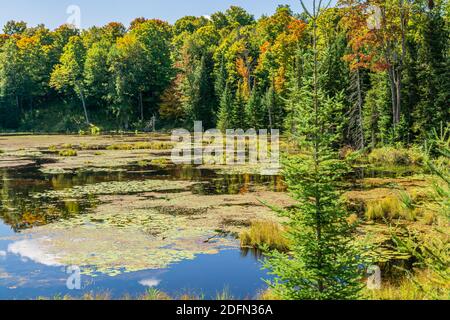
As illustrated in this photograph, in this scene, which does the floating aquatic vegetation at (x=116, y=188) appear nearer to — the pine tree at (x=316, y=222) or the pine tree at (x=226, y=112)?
the pine tree at (x=316, y=222)

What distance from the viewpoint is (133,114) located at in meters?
82.9

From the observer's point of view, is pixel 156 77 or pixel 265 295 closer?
pixel 265 295

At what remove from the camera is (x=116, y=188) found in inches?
963

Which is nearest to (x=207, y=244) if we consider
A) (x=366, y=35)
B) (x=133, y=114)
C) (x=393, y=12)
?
(x=366, y=35)

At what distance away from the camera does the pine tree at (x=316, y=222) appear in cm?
782

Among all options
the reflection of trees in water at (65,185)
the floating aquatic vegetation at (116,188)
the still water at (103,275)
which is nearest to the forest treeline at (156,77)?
the reflection of trees in water at (65,185)

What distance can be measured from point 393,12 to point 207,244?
30.8m

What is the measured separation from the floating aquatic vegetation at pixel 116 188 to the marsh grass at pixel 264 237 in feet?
33.0

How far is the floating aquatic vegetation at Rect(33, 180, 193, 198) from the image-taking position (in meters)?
22.8

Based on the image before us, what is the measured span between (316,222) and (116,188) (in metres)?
18.0

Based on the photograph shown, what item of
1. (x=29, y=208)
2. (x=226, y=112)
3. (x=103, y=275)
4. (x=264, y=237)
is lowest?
(x=103, y=275)
